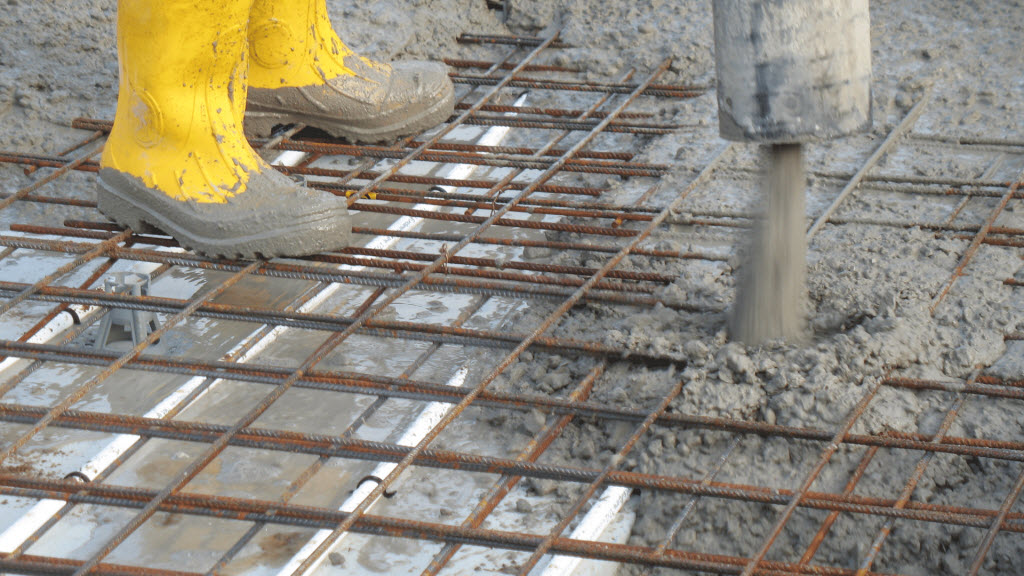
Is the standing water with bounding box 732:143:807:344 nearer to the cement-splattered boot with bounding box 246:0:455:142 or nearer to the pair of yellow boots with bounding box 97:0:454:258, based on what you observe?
the pair of yellow boots with bounding box 97:0:454:258

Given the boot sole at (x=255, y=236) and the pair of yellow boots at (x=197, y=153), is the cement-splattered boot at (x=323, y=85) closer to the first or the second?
the pair of yellow boots at (x=197, y=153)

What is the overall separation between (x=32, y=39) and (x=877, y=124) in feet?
8.37

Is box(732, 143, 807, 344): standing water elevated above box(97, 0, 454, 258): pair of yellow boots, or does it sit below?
below

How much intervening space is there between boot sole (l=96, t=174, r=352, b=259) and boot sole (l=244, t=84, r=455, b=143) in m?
0.64

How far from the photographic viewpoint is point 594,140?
3428 mm

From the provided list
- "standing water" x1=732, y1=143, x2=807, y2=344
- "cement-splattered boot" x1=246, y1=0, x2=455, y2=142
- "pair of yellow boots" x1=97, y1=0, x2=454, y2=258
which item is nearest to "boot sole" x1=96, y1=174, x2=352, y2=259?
"pair of yellow boots" x1=97, y1=0, x2=454, y2=258

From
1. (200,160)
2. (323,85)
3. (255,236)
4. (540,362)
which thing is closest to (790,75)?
(540,362)

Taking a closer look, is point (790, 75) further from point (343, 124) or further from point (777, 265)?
point (343, 124)

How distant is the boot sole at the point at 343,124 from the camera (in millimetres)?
3277

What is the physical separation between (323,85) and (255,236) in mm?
735

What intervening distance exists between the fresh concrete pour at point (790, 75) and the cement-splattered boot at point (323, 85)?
1376 millimetres

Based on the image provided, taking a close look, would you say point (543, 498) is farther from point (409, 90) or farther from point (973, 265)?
point (409, 90)

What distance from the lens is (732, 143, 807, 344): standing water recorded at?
84.6 inches

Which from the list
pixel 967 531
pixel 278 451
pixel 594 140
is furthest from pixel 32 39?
pixel 967 531
